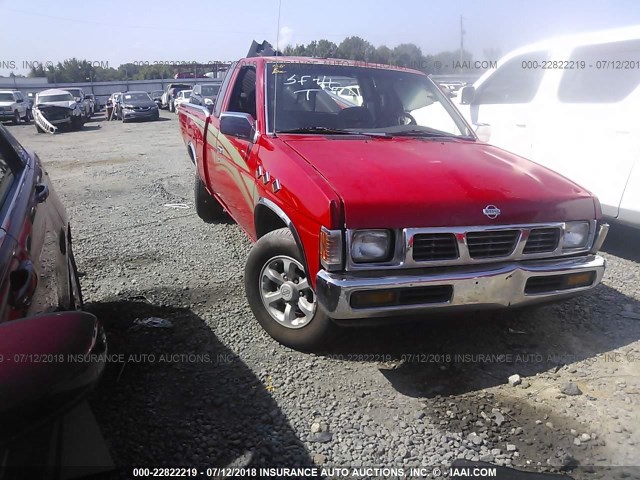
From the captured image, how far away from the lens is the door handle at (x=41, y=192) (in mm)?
2821

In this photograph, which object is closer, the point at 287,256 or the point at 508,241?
the point at 508,241

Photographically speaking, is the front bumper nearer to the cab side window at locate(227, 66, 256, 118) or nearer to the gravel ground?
the gravel ground

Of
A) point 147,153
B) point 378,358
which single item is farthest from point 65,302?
point 147,153

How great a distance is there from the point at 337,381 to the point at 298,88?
217 centimetres

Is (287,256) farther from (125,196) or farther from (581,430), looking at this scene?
(125,196)

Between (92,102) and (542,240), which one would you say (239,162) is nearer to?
(542,240)

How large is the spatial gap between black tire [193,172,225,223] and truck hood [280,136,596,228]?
102 inches

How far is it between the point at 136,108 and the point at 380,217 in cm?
2424

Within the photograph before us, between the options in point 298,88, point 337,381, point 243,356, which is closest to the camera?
point 337,381

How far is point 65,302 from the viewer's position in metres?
2.51

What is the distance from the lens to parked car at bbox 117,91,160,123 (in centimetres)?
2433

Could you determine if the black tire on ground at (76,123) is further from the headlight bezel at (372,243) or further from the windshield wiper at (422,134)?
the headlight bezel at (372,243)

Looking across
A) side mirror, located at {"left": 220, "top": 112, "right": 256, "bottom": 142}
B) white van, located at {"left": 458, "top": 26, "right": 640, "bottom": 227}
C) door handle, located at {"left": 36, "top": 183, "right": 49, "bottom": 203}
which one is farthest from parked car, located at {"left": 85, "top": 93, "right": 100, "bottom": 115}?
door handle, located at {"left": 36, "top": 183, "right": 49, "bottom": 203}

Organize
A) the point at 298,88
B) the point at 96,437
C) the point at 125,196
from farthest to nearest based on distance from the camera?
the point at 125,196 < the point at 298,88 < the point at 96,437
